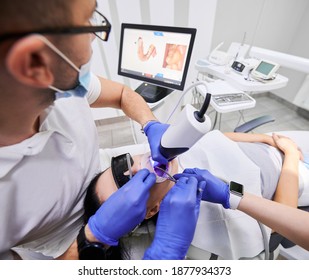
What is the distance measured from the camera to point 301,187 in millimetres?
1100

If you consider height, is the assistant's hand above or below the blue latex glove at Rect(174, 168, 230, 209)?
below

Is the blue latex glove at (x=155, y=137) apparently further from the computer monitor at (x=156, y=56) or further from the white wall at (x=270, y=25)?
the white wall at (x=270, y=25)

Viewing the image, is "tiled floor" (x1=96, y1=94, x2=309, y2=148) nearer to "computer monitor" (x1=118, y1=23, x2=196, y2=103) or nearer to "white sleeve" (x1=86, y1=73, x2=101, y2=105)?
"computer monitor" (x1=118, y1=23, x2=196, y2=103)

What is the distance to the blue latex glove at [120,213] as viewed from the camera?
65cm

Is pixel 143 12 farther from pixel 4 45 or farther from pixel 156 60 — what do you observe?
pixel 4 45

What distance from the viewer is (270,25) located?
8.13 feet

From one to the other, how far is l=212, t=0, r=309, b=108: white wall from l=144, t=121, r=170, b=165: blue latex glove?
78.7 inches

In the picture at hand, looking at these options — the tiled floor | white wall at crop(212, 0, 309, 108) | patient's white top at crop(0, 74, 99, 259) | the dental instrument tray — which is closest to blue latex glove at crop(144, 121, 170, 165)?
patient's white top at crop(0, 74, 99, 259)

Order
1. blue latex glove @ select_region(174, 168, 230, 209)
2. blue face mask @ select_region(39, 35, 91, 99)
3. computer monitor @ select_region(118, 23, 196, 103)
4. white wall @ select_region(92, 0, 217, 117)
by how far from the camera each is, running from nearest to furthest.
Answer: blue face mask @ select_region(39, 35, 91, 99)
blue latex glove @ select_region(174, 168, 230, 209)
computer monitor @ select_region(118, 23, 196, 103)
white wall @ select_region(92, 0, 217, 117)

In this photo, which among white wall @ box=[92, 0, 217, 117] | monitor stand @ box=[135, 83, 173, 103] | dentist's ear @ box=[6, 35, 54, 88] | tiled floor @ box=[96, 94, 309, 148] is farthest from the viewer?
tiled floor @ box=[96, 94, 309, 148]

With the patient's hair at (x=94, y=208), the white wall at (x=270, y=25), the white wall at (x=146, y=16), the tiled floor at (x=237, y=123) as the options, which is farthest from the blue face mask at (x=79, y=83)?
the white wall at (x=270, y=25)

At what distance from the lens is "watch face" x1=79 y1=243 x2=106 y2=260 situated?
66 centimetres

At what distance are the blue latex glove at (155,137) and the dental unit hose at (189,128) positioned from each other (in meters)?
0.12

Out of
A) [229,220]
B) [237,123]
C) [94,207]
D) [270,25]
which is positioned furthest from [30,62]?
[270,25]
